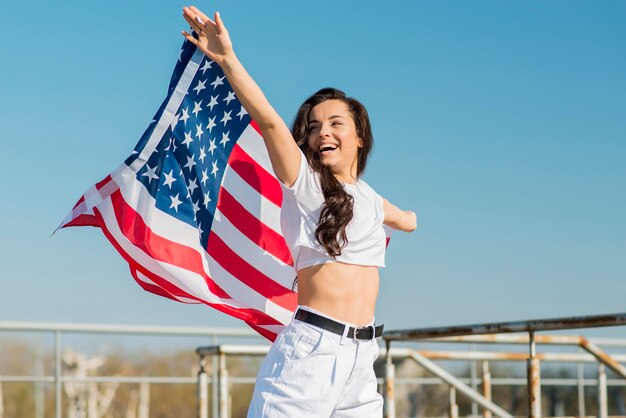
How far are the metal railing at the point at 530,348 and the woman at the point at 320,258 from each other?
3.31ft

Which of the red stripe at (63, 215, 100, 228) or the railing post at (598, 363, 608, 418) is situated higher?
the red stripe at (63, 215, 100, 228)

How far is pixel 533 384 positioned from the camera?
3918 mm

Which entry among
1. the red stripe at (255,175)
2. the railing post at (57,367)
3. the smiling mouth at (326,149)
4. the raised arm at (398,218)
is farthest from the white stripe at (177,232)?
the railing post at (57,367)

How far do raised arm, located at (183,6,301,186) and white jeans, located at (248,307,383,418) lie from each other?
0.44 metres

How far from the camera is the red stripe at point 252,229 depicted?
12.9 feet

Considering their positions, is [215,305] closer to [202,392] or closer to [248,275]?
[248,275]

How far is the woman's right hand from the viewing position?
2768 mm

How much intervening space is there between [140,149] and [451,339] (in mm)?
1649

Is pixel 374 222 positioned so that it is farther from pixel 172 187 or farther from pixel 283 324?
pixel 172 187

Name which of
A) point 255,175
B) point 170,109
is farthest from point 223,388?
point 170,109

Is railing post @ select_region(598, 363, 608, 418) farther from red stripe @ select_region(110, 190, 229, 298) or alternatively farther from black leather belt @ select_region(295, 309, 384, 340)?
black leather belt @ select_region(295, 309, 384, 340)

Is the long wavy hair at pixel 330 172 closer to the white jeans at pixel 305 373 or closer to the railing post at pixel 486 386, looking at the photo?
the white jeans at pixel 305 373

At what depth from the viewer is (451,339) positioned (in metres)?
4.62

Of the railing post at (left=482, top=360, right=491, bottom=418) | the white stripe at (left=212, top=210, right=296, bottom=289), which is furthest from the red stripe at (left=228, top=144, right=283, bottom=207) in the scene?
the railing post at (left=482, top=360, right=491, bottom=418)
